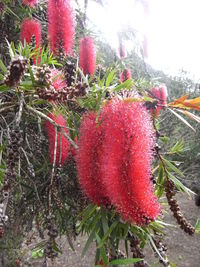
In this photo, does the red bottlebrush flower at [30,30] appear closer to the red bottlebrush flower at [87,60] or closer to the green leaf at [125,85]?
the red bottlebrush flower at [87,60]

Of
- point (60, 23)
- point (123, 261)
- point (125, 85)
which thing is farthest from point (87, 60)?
point (123, 261)

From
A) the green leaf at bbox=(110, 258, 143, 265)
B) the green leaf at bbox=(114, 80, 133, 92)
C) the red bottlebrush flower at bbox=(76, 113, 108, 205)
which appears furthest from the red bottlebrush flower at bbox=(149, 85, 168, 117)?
the green leaf at bbox=(110, 258, 143, 265)

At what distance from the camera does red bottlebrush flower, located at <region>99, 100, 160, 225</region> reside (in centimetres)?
71

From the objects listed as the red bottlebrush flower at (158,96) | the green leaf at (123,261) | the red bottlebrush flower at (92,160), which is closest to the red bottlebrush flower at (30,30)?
the red bottlebrush flower at (158,96)

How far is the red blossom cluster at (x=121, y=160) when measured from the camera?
708 mm

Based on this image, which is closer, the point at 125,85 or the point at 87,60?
the point at 125,85

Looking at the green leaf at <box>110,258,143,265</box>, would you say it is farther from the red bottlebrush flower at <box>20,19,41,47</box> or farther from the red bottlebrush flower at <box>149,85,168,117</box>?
the red bottlebrush flower at <box>20,19,41,47</box>

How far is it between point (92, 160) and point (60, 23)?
706 millimetres

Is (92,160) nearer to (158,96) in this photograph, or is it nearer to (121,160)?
(121,160)

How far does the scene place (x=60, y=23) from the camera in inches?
48.6

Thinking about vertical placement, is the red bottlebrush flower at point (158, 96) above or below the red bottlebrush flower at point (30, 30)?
below

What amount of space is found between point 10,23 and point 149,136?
1562mm

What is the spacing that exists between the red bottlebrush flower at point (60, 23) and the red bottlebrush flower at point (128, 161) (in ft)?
1.94

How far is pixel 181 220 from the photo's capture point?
0.80 meters
